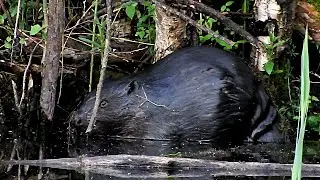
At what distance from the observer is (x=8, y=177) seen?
9.05 ft

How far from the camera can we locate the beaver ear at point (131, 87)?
3781 millimetres

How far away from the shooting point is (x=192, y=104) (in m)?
3.66

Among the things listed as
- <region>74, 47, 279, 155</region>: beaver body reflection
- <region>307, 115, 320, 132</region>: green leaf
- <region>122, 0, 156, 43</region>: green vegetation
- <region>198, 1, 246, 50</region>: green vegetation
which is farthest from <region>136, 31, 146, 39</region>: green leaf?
<region>307, 115, 320, 132</region>: green leaf

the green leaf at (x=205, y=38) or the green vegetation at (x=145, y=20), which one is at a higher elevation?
the green vegetation at (x=145, y=20)

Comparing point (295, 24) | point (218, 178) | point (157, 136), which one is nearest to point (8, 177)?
point (218, 178)

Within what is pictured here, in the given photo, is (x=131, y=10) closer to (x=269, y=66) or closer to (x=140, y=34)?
(x=140, y=34)

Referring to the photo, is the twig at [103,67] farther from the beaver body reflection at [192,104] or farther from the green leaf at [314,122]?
the green leaf at [314,122]

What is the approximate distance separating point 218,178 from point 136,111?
1.11 m

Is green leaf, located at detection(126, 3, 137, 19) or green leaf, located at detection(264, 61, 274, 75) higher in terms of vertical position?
green leaf, located at detection(126, 3, 137, 19)

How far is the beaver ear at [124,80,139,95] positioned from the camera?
3.78 m

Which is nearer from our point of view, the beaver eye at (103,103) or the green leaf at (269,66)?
the beaver eye at (103,103)

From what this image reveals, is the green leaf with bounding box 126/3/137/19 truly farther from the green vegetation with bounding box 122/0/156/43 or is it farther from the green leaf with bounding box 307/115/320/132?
the green leaf with bounding box 307/115/320/132

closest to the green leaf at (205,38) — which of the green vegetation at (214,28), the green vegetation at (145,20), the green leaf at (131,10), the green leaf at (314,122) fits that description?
the green vegetation at (214,28)

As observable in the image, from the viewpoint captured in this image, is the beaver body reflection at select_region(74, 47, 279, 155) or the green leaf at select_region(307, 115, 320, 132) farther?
the green leaf at select_region(307, 115, 320, 132)
